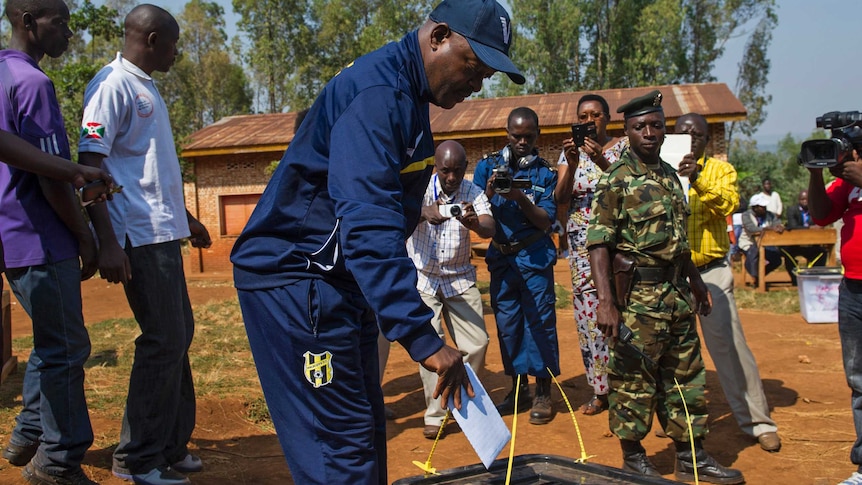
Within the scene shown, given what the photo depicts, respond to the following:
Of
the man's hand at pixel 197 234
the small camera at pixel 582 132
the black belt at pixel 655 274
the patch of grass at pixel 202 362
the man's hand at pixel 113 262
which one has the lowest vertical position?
the patch of grass at pixel 202 362

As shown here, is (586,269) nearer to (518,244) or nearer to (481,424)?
(518,244)

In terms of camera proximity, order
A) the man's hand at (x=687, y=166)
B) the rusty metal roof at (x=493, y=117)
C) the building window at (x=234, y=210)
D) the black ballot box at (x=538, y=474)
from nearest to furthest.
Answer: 1. the black ballot box at (x=538, y=474)
2. the man's hand at (x=687, y=166)
3. the rusty metal roof at (x=493, y=117)
4. the building window at (x=234, y=210)

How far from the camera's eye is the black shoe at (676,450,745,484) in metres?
4.15

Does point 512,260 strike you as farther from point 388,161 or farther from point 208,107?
point 208,107

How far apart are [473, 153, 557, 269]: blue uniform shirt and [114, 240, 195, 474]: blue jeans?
8.24ft

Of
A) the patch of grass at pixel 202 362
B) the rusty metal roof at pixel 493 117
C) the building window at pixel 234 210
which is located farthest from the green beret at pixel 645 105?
the building window at pixel 234 210

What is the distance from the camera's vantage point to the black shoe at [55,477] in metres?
3.44

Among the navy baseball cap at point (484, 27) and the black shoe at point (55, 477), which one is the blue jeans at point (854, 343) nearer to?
the navy baseball cap at point (484, 27)

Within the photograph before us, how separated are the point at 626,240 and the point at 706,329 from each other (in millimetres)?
1197

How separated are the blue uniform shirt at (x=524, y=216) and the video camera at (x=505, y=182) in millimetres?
270

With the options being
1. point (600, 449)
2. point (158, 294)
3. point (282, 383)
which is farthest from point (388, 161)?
point (600, 449)

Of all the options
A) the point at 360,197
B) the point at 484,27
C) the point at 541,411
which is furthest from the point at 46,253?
the point at 541,411

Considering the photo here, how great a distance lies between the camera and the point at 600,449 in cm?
478

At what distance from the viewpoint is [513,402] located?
5.48m
